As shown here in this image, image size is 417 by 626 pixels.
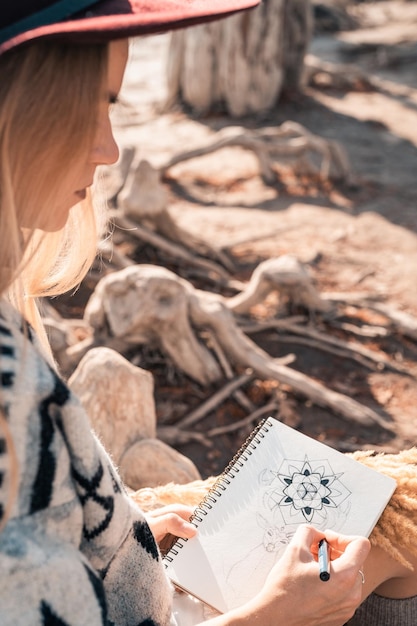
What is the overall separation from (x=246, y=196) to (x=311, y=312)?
203 cm

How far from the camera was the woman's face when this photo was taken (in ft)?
3.67

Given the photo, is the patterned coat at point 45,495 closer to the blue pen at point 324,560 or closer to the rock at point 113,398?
the blue pen at point 324,560

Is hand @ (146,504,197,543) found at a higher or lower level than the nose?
lower

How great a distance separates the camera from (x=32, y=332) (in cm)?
116

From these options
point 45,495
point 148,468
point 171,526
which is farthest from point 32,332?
point 148,468

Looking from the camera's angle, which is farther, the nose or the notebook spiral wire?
the notebook spiral wire

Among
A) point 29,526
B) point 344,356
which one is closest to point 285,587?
point 29,526

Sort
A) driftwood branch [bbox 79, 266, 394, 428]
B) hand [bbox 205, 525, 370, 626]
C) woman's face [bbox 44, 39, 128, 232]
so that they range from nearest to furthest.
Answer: woman's face [bbox 44, 39, 128, 232], hand [bbox 205, 525, 370, 626], driftwood branch [bbox 79, 266, 394, 428]

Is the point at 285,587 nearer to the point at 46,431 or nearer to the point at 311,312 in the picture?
the point at 46,431

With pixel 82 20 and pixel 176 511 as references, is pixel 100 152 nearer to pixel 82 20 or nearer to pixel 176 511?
pixel 82 20

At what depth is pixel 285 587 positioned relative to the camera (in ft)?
4.52

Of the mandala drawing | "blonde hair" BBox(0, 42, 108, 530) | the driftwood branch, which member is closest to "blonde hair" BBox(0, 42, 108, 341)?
"blonde hair" BBox(0, 42, 108, 530)

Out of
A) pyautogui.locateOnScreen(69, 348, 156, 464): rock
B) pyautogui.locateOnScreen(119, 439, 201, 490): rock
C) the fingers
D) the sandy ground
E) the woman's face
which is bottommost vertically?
the sandy ground

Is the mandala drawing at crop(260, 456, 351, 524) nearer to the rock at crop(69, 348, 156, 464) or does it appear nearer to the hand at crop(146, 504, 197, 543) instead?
the hand at crop(146, 504, 197, 543)
